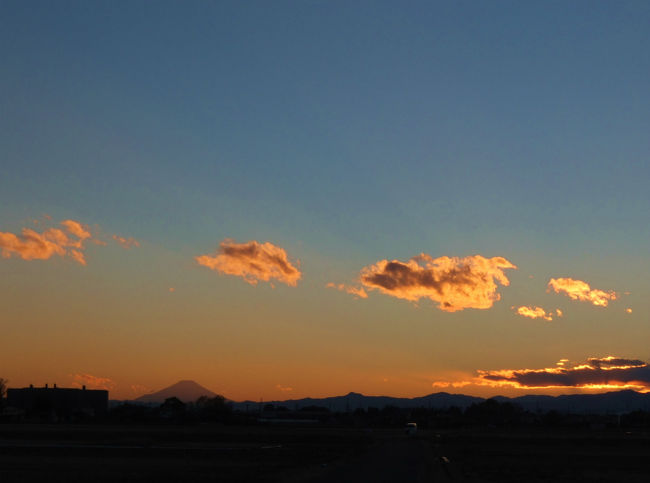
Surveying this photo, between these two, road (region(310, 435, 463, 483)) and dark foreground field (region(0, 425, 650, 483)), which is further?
dark foreground field (region(0, 425, 650, 483))

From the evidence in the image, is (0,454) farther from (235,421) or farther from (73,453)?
(235,421)

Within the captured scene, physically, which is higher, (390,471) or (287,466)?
(287,466)

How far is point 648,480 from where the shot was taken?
133 ft

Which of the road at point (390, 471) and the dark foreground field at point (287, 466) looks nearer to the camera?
the road at point (390, 471)

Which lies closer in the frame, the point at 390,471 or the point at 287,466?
the point at 390,471

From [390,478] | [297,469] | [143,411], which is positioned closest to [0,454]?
[297,469]

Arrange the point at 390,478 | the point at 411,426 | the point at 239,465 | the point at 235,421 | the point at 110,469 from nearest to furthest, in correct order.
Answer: the point at 390,478, the point at 110,469, the point at 239,465, the point at 411,426, the point at 235,421

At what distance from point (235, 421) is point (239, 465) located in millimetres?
138267

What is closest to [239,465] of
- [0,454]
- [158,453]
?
[158,453]

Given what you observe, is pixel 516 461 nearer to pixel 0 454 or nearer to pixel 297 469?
pixel 297 469

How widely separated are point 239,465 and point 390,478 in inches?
615

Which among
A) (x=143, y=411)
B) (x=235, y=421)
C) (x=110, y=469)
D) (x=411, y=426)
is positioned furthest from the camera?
(x=143, y=411)

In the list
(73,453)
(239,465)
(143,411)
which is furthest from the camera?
(143,411)

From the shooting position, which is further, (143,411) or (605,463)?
(143,411)
